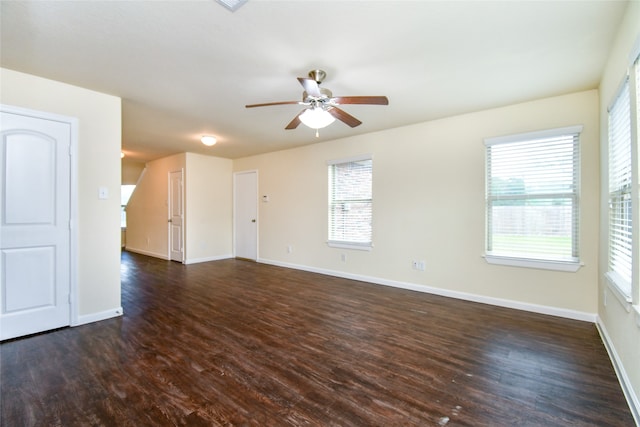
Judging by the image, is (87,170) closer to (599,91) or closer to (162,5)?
(162,5)

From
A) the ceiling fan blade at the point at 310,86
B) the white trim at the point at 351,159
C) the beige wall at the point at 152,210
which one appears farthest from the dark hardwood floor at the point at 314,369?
the beige wall at the point at 152,210

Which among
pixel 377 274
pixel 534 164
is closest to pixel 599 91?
pixel 534 164

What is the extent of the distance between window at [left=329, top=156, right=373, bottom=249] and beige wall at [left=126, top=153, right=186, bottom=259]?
3.45 m

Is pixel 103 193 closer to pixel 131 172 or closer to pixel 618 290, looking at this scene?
pixel 618 290

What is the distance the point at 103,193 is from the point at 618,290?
15.4 ft

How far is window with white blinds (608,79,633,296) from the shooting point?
1.97 meters

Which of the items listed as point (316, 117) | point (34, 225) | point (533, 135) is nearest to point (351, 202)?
point (316, 117)

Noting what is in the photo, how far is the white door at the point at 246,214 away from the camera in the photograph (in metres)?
6.43

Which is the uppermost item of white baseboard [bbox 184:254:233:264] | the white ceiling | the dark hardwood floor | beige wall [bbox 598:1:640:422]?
the white ceiling

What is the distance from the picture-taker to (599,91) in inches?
113

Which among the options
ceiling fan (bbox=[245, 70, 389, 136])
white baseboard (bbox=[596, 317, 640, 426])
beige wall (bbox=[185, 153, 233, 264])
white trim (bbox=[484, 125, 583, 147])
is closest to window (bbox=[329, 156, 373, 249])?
white trim (bbox=[484, 125, 583, 147])

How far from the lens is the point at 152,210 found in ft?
23.3

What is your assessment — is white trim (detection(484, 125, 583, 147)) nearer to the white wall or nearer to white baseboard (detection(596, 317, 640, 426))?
the white wall

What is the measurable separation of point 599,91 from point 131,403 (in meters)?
4.76
